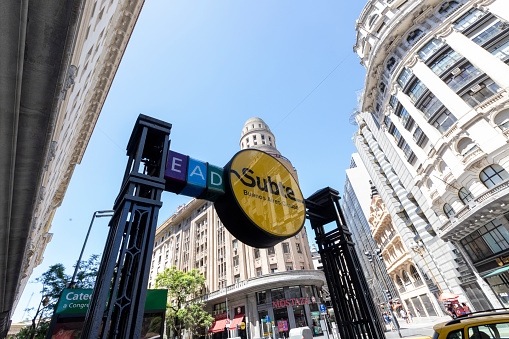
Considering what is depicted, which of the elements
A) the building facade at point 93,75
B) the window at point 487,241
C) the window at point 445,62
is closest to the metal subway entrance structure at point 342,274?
the building facade at point 93,75

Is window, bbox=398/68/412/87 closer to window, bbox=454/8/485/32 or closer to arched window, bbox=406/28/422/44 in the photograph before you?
arched window, bbox=406/28/422/44

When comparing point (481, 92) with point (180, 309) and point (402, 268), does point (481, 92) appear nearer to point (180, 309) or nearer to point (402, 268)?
point (402, 268)

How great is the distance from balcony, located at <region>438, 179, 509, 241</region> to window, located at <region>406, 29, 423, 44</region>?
2096cm

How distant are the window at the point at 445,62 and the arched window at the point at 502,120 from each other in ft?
25.2

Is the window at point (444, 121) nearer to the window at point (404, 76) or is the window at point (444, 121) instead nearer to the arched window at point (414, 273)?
the window at point (404, 76)

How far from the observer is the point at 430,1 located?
91.9 ft

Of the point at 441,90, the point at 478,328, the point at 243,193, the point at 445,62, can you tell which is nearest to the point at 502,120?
the point at 441,90

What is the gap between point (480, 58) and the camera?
22.4 m

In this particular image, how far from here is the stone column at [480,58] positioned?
20531 millimetres

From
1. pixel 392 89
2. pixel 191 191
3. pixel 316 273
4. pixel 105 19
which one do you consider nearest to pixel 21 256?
pixel 191 191

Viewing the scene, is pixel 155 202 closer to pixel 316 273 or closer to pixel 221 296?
pixel 316 273

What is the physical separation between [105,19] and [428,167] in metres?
33.4

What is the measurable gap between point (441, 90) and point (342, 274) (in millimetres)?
28194

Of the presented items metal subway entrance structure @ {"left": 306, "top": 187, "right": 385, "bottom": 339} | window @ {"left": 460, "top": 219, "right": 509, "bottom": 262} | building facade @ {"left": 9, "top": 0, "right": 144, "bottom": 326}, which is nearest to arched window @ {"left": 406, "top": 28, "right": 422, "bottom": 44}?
window @ {"left": 460, "top": 219, "right": 509, "bottom": 262}
